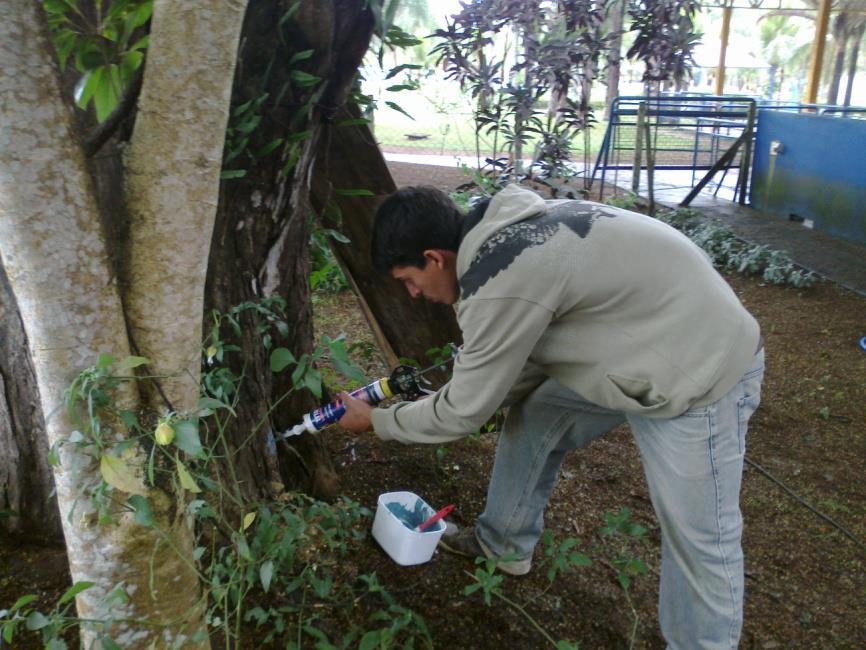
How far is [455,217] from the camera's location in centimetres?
205

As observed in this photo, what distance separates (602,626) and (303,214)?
155 centimetres

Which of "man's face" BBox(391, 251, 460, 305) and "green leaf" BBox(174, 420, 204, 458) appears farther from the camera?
"man's face" BBox(391, 251, 460, 305)

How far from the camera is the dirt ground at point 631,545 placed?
240 cm

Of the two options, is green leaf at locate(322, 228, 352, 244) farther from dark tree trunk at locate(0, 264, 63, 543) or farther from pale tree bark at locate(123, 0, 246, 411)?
pale tree bark at locate(123, 0, 246, 411)

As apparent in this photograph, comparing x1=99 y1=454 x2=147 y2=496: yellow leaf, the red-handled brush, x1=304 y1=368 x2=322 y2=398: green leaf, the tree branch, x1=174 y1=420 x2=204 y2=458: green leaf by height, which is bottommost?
the red-handled brush

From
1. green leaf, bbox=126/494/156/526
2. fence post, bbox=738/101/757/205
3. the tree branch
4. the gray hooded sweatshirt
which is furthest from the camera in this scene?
fence post, bbox=738/101/757/205

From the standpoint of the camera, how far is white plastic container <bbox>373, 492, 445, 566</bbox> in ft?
7.89

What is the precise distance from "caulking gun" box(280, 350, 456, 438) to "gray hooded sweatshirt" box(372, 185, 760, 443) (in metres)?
0.47

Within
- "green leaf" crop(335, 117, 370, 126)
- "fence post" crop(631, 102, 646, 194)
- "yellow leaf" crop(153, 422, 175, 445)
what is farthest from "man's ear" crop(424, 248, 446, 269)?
"fence post" crop(631, 102, 646, 194)

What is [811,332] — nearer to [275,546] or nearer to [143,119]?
[275,546]

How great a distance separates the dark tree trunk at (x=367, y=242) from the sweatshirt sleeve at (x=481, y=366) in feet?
3.03

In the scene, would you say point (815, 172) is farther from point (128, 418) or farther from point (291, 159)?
point (128, 418)

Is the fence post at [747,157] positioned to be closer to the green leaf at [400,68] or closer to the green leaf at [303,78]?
the green leaf at [400,68]

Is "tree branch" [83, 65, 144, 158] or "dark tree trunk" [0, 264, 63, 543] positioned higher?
"tree branch" [83, 65, 144, 158]
